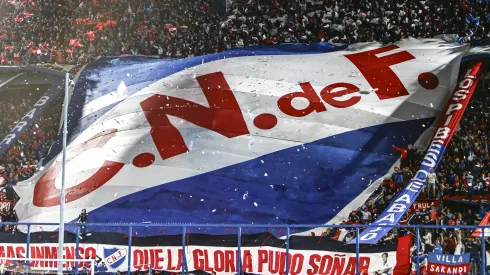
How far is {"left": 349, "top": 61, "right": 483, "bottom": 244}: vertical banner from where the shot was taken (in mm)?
19984

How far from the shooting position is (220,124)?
77.8 feet

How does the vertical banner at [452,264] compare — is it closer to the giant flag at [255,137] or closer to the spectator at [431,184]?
the spectator at [431,184]

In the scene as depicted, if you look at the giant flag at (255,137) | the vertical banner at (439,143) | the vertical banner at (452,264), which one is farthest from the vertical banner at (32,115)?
the vertical banner at (452,264)

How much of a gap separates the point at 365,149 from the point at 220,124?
14.6ft

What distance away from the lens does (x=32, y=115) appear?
29906 mm

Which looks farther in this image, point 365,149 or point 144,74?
point 144,74

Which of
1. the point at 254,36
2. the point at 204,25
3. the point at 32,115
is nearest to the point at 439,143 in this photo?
the point at 254,36

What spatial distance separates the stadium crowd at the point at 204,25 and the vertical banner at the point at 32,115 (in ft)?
4.35

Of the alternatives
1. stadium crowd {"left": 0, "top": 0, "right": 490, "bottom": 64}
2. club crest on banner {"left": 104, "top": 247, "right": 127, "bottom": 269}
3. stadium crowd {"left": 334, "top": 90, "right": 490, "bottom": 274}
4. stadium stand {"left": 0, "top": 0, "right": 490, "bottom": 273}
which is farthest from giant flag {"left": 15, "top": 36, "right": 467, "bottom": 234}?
Answer: club crest on banner {"left": 104, "top": 247, "right": 127, "bottom": 269}

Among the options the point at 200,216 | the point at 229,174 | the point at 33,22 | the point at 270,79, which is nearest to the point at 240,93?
the point at 270,79

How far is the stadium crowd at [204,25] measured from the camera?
2547cm

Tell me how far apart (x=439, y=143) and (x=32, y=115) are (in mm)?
15877

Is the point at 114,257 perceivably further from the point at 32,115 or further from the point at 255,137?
the point at 32,115

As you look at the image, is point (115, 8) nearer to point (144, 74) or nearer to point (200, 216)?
point (144, 74)
